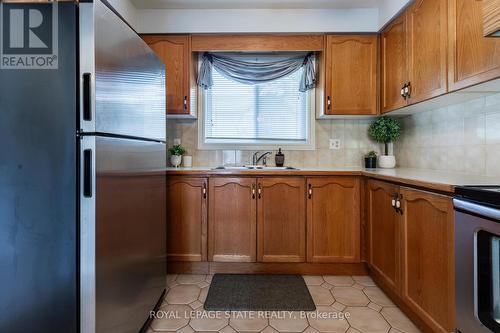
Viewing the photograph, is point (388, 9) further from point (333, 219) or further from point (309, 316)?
point (309, 316)

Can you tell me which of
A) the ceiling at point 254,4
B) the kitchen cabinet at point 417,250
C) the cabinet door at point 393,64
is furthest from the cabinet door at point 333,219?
the ceiling at point 254,4

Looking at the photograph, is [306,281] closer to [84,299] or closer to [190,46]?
[84,299]

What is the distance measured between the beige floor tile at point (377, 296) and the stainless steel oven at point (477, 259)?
2.68ft

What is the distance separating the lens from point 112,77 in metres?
1.17

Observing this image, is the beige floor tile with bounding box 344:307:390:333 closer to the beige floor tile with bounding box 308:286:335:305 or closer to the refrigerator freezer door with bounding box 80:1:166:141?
the beige floor tile with bounding box 308:286:335:305

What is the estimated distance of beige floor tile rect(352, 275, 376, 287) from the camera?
2.15 metres

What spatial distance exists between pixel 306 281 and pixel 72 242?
175cm

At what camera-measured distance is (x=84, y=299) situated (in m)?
1.07

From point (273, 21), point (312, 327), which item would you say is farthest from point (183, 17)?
point (312, 327)

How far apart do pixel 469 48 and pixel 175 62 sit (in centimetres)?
216

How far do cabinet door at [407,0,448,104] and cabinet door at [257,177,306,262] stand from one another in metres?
1.11

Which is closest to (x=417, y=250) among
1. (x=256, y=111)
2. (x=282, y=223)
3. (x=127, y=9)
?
(x=282, y=223)

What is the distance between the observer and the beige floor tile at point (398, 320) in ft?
5.24

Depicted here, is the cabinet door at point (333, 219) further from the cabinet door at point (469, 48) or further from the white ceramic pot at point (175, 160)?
the white ceramic pot at point (175, 160)
